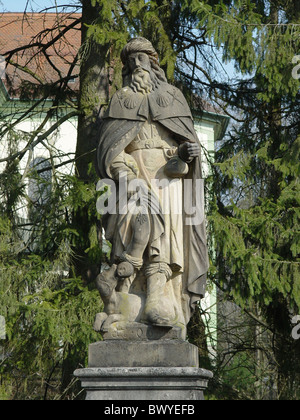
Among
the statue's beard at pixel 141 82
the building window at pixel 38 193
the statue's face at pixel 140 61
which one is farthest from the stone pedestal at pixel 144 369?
the building window at pixel 38 193

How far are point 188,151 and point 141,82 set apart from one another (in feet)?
2.77

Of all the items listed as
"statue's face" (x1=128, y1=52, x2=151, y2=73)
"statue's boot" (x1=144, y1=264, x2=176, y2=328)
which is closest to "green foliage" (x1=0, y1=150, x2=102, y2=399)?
"statue's boot" (x1=144, y1=264, x2=176, y2=328)

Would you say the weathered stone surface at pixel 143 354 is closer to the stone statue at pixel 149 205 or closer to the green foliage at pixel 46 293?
the stone statue at pixel 149 205

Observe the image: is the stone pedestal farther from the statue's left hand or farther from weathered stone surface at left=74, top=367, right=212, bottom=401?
the statue's left hand

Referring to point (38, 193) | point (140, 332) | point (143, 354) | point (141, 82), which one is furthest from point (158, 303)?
point (38, 193)

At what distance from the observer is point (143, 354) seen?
20.5 ft

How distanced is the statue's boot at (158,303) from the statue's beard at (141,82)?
1.61 meters

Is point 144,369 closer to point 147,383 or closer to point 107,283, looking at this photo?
point 147,383

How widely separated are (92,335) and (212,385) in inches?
83.8

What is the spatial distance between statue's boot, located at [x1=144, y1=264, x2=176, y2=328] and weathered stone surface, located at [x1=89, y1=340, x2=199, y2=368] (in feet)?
0.57

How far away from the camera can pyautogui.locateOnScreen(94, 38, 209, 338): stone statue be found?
654cm

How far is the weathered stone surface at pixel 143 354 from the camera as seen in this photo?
20.4ft

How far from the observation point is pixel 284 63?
1088cm

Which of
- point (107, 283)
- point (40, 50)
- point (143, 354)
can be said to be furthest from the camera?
point (40, 50)
